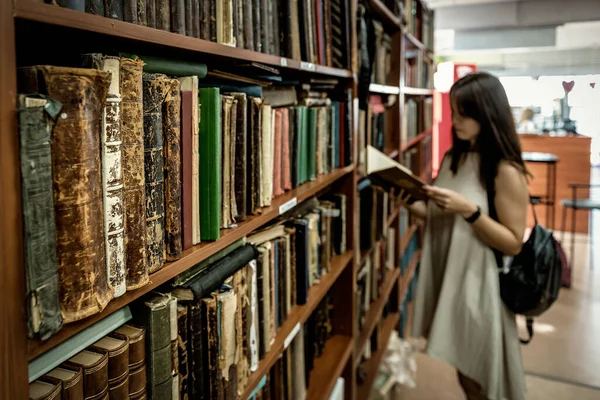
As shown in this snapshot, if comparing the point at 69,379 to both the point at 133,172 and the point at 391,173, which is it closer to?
the point at 133,172

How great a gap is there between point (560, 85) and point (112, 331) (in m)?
14.2

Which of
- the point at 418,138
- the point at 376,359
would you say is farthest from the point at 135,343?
the point at 418,138

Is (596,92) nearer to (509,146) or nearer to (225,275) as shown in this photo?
(509,146)

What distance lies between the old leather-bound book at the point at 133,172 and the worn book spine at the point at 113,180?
2 cm

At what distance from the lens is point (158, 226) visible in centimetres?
74

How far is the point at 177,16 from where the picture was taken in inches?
31.8

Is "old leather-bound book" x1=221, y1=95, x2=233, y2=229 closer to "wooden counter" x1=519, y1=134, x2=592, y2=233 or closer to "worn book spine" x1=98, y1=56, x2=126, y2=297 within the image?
"worn book spine" x1=98, y1=56, x2=126, y2=297

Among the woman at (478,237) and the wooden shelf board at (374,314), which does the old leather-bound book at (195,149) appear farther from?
the wooden shelf board at (374,314)

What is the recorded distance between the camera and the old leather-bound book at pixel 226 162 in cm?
94

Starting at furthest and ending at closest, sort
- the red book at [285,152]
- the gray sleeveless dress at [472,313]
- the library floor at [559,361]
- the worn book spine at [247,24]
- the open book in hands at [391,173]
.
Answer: the library floor at [559,361] < the gray sleeveless dress at [472,313] < the open book in hands at [391,173] < the red book at [285,152] < the worn book spine at [247,24]

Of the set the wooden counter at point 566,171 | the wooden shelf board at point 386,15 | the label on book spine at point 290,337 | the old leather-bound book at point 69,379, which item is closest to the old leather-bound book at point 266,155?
the label on book spine at point 290,337

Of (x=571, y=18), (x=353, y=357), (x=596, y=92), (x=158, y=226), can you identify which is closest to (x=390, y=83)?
(x=353, y=357)

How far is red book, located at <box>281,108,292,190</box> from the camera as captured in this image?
129cm

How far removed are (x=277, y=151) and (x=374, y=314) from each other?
55.5 inches
